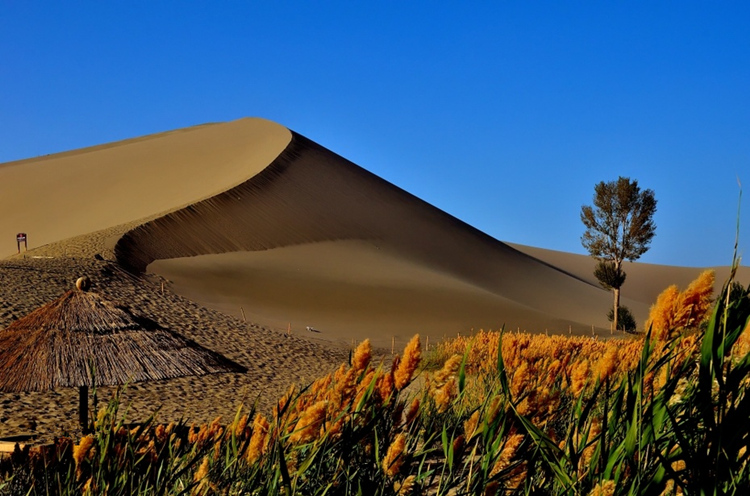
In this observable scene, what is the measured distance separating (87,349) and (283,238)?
37.7 metres

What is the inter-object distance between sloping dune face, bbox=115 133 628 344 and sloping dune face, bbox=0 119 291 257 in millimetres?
3324

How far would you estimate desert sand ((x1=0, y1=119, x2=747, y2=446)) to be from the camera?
19156 mm

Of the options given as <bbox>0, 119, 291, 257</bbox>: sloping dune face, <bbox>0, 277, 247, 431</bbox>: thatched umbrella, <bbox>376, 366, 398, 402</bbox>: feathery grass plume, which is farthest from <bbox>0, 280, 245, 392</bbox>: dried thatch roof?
<bbox>0, 119, 291, 257</bbox>: sloping dune face

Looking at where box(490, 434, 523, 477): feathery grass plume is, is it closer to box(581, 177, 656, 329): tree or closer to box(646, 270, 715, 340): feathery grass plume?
box(646, 270, 715, 340): feathery grass plume

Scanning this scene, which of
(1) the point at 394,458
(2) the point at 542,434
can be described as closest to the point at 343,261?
(1) the point at 394,458

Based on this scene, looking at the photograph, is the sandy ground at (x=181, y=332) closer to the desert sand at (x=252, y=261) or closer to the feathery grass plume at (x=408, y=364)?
the desert sand at (x=252, y=261)

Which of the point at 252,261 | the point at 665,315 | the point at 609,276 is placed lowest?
the point at 665,315

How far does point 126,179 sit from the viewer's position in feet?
196

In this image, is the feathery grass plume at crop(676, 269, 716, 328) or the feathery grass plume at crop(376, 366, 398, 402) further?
the feathery grass plume at crop(376, 366, 398, 402)

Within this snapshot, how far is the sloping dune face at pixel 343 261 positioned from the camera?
33188 millimetres

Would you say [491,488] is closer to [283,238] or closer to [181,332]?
[181,332]

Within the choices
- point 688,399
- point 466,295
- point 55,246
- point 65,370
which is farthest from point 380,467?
point 466,295

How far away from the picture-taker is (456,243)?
188 ft

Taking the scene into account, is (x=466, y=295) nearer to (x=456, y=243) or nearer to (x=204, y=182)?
(x=456, y=243)
